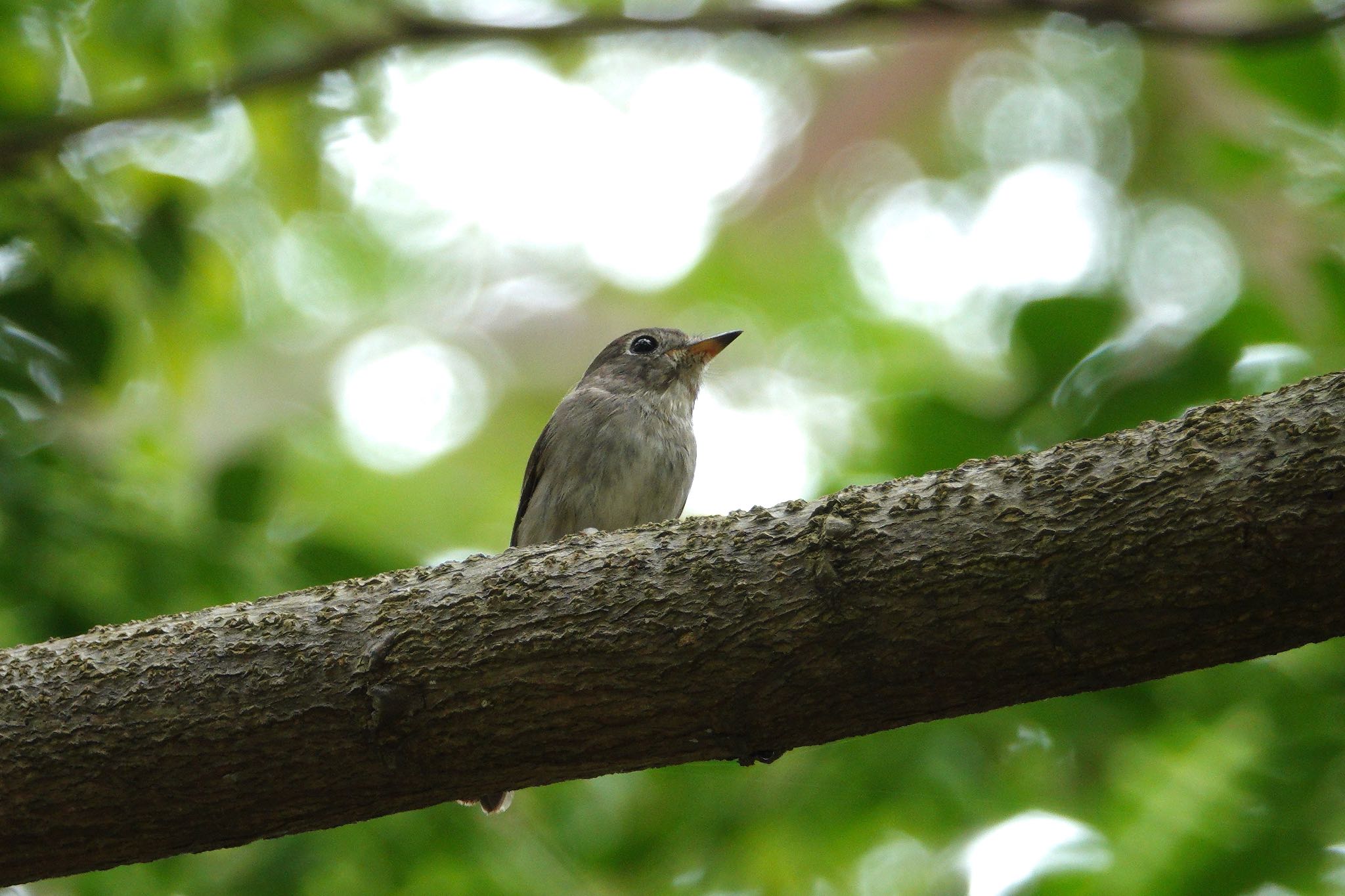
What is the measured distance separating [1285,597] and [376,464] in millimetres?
10047

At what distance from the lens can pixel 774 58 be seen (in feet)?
41.5

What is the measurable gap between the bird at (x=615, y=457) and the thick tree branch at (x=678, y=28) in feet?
5.71

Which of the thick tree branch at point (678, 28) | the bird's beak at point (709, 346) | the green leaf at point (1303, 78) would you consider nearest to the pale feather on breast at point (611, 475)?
the bird's beak at point (709, 346)

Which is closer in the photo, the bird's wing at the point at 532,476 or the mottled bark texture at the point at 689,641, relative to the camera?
the mottled bark texture at the point at 689,641

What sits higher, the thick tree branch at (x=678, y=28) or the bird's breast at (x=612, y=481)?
the thick tree branch at (x=678, y=28)

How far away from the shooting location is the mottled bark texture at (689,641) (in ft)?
8.11

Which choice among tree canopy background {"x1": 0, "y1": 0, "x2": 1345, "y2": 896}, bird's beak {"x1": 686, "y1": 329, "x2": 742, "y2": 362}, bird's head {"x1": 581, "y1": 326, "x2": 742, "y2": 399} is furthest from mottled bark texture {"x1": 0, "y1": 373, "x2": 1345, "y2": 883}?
bird's beak {"x1": 686, "y1": 329, "x2": 742, "y2": 362}

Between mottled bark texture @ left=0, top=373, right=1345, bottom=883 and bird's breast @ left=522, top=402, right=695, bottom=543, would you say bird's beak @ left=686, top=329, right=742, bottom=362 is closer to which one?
bird's breast @ left=522, top=402, right=695, bottom=543

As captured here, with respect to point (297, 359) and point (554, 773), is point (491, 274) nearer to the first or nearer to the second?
point (297, 359)

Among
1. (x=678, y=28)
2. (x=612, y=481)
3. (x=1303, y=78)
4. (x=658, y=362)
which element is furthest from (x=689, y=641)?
(x=658, y=362)

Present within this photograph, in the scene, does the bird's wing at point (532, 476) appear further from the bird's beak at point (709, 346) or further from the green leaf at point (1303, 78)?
the green leaf at point (1303, 78)

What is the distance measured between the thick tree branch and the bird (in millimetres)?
1740

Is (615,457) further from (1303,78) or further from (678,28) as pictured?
(1303,78)

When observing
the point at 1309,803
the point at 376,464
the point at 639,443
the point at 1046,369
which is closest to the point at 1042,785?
the point at 1309,803
